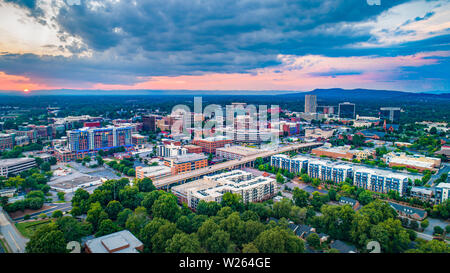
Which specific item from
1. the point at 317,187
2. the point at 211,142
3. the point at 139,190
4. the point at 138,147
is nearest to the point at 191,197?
the point at 139,190

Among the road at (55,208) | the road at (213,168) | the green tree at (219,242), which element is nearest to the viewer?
the green tree at (219,242)

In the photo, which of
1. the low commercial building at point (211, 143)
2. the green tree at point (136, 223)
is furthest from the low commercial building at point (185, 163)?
the green tree at point (136, 223)

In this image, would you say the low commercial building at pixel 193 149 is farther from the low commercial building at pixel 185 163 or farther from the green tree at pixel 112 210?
the green tree at pixel 112 210

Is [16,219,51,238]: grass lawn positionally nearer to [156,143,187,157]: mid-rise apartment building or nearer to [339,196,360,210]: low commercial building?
[156,143,187,157]: mid-rise apartment building

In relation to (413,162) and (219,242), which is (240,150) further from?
(219,242)

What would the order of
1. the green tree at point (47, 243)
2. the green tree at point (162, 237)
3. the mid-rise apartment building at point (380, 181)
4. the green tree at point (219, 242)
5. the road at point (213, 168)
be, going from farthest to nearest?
the road at point (213, 168) < the mid-rise apartment building at point (380, 181) < the green tree at point (162, 237) < the green tree at point (219, 242) < the green tree at point (47, 243)
